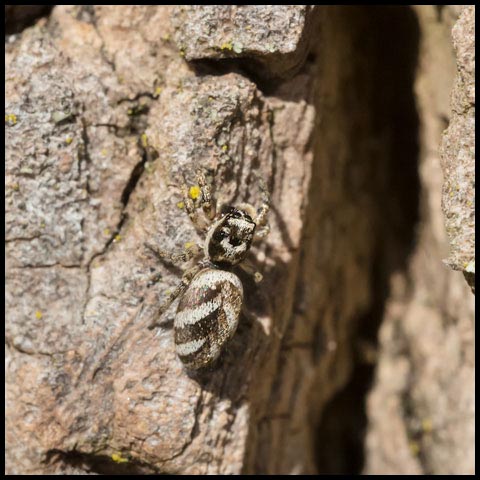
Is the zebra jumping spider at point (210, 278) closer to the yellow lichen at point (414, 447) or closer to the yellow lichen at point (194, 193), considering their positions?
the yellow lichen at point (194, 193)

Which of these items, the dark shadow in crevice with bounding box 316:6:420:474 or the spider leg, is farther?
the dark shadow in crevice with bounding box 316:6:420:474

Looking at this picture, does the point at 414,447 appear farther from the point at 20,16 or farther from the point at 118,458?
the point at 20,16

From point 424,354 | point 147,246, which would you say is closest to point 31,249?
point 147,246

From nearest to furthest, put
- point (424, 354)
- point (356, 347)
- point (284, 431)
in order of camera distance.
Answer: point (284, 431) → point (424, 354) → point (356, 347)

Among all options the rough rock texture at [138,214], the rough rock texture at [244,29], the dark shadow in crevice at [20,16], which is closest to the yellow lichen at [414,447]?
the rough rock texture at [138,214]

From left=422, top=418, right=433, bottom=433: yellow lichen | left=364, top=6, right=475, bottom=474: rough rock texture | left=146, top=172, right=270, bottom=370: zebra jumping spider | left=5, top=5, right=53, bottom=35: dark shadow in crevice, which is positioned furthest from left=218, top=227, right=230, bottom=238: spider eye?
left=422, top=418, right=433, bottom=433: yellow lichen

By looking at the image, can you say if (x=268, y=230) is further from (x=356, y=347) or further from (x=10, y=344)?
(x=356, y=347)

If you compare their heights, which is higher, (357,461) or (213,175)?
(213,175)

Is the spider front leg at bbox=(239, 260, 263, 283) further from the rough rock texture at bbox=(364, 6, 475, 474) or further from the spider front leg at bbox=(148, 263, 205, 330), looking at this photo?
the rough rock texture at bbox=(364, 6, 475, 474)
